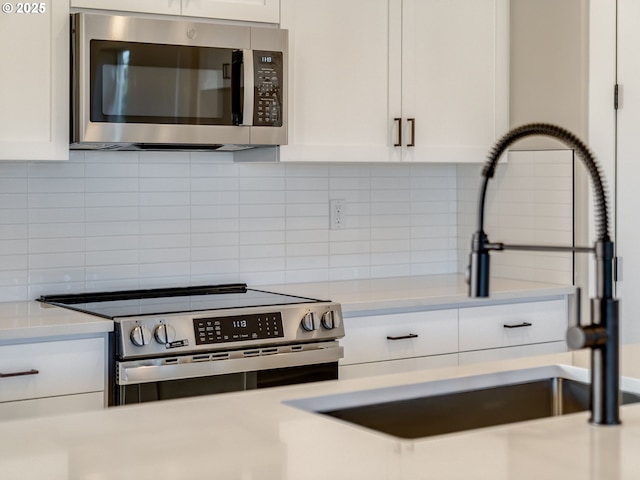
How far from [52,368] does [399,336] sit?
1.21m

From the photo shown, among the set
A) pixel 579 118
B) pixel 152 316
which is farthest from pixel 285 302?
pixel 579 118

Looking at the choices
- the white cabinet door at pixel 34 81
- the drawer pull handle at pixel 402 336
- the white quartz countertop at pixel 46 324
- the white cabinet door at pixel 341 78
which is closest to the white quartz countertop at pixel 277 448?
the white quartz countertop at pixel 46 324

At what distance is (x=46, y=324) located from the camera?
277cm

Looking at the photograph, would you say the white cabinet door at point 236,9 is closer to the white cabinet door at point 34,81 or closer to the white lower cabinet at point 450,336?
the white cabinet door at point 34,81

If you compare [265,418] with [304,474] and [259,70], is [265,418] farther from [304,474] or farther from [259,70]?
[259,70]

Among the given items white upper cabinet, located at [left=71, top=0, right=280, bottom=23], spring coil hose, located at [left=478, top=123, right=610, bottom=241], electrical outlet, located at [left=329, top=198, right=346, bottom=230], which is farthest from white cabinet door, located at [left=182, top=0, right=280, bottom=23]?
spring coil hose, located at [left=478, top=123, right=610, bottom=241]

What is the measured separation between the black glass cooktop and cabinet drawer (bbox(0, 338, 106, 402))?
13 centimetres

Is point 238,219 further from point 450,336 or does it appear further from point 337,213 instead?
point 450,336

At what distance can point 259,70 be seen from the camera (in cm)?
329

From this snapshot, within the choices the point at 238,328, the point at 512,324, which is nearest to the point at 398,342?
Result: the point at 512,324

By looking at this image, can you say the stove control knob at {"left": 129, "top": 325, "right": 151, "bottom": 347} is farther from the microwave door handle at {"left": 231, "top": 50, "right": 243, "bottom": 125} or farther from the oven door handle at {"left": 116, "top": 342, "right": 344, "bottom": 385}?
the microwave door handle at {"left": 231, "top": 50, "right": 243, "bottom": 125}

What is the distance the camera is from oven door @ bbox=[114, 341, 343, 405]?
112 inches

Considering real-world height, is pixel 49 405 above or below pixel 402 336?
below

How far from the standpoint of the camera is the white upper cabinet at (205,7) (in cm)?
314
